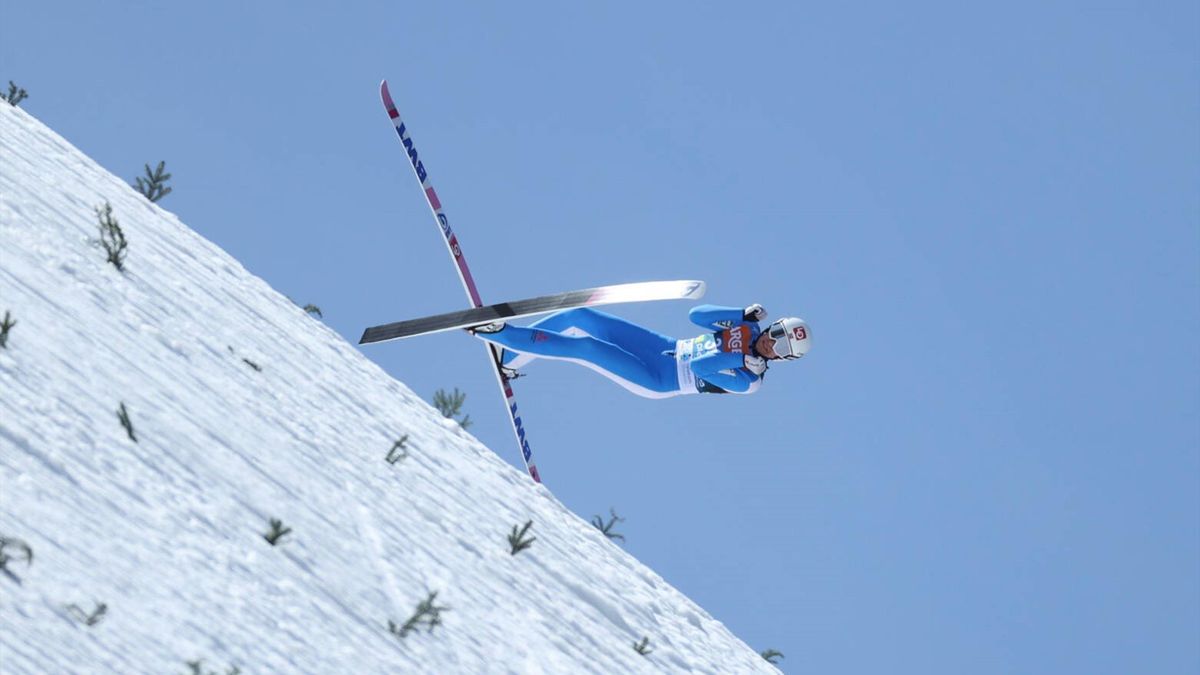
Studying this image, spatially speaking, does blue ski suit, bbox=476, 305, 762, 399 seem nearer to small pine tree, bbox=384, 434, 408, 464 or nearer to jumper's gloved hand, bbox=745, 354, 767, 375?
jumper's gloved hand, bbox=745, 354, 767, 375

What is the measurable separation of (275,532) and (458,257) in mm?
8993

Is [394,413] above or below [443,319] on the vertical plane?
below

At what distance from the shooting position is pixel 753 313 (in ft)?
41.7

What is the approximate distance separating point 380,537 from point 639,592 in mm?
2394

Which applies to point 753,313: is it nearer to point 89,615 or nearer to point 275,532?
point 275,532

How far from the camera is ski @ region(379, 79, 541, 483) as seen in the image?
1382cm

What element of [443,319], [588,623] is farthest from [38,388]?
[443,319]

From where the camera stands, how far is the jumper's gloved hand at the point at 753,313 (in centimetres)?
1272

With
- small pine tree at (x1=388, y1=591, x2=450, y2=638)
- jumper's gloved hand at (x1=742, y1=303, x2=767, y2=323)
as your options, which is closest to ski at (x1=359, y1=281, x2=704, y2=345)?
jumper's gloved hand at (x1=742, y1=303, x2=767, y2=323)

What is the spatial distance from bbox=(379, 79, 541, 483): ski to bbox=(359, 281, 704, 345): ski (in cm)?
73

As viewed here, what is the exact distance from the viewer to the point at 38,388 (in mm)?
5367

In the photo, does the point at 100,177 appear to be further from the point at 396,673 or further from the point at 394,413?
the point at 396,673

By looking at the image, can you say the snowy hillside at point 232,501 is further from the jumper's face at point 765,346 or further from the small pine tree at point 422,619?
the jumper's face at point 765,346

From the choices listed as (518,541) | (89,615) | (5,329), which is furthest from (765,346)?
(89,615)
